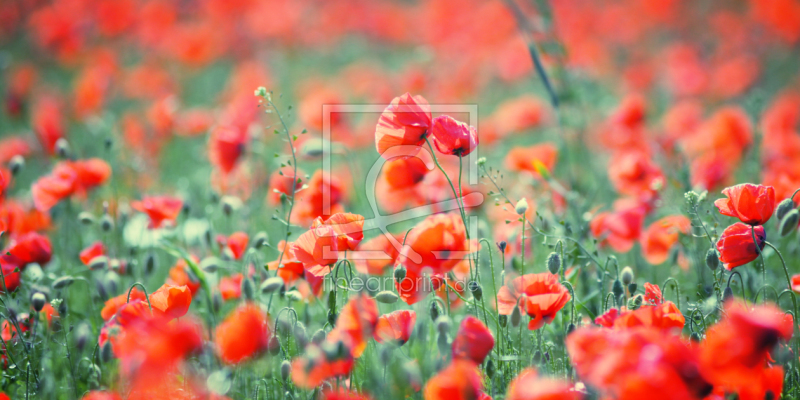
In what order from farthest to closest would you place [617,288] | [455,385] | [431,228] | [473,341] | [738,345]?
[617,288] → [431,228] → [473,341] → [455,385] → [738,345]

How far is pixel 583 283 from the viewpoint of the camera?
2.25 meters

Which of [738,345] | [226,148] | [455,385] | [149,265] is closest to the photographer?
[738,345]

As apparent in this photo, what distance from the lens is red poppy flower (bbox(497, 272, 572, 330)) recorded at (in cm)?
139

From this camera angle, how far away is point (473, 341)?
1268mm

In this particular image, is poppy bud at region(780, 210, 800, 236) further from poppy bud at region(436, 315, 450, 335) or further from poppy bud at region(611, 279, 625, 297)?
poppy bud at region(436, 315, 450, 335)

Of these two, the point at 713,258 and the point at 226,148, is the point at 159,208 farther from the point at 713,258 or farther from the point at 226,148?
the point at 713,258

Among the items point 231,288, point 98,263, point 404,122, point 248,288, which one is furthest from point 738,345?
point 98,263

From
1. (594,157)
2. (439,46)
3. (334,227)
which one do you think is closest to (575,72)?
(594,157)

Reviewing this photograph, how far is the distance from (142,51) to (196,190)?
5249mm

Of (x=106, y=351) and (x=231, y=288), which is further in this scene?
(x=231, y=288)

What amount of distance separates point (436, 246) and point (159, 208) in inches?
50.9

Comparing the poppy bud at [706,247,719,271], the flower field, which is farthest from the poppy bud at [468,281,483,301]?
the poppy bud at [706,247,719,271]

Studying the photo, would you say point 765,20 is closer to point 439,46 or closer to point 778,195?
point 439,46

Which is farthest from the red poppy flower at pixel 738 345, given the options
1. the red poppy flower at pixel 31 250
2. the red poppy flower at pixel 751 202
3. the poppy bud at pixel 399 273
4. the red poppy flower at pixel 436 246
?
the red poppy flower at pixel 31 250
